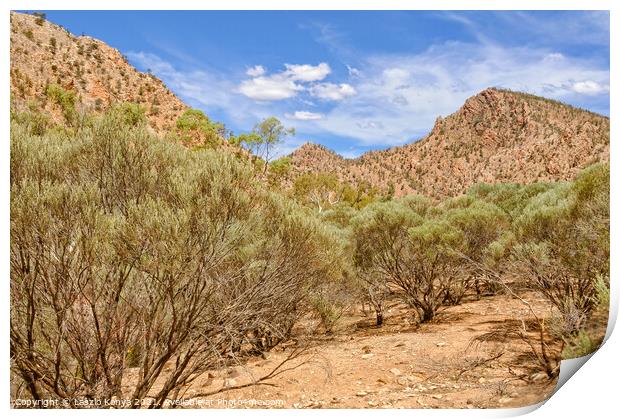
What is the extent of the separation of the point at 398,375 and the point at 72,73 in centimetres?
902

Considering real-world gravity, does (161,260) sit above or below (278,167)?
below

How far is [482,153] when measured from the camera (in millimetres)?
23891

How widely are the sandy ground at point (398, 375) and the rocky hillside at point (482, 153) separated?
3511 millimetres

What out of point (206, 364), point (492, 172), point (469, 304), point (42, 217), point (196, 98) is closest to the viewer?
point (42, 217)

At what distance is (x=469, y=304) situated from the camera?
8.87m

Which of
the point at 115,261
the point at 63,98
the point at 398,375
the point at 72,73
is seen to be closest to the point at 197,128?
the point at 72,73

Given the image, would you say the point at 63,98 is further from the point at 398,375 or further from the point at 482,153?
the point at 482,153

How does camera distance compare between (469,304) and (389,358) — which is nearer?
(389,358)
